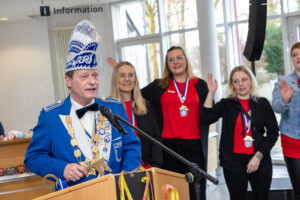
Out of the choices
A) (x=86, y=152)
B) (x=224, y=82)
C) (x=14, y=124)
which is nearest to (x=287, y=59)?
(x=224, y=82)

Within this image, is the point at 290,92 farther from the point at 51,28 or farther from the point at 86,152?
the point at 51,28

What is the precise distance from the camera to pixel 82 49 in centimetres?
199

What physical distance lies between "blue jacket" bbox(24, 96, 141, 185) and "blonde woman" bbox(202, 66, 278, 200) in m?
1.45

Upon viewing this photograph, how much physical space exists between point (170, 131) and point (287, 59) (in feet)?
15.8

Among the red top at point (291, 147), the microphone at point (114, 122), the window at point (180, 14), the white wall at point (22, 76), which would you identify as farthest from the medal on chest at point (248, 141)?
the window at point (180, 14)

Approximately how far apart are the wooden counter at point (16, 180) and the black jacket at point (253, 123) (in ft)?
7.10

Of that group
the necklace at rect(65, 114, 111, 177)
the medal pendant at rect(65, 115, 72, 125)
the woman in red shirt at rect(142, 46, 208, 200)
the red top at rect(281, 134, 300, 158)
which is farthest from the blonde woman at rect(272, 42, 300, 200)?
the medal pendant at rect(65, 115, 72, 125)

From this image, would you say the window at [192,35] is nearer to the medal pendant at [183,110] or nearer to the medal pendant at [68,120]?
the medal pendant at [183,110]

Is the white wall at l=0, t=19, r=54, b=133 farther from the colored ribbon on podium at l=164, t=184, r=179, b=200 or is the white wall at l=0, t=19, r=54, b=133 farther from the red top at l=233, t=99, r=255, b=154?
the colored ribbon on podium at l=164, t=184, r=179, b=200

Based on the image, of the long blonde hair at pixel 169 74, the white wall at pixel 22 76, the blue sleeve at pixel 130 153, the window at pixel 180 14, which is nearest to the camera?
the blue sleeve at pixel 130 153

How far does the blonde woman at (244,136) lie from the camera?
10.7 feet

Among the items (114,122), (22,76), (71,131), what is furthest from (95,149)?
(22,76)

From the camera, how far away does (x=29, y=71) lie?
19.7 ft

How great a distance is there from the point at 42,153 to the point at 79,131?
225 mm
